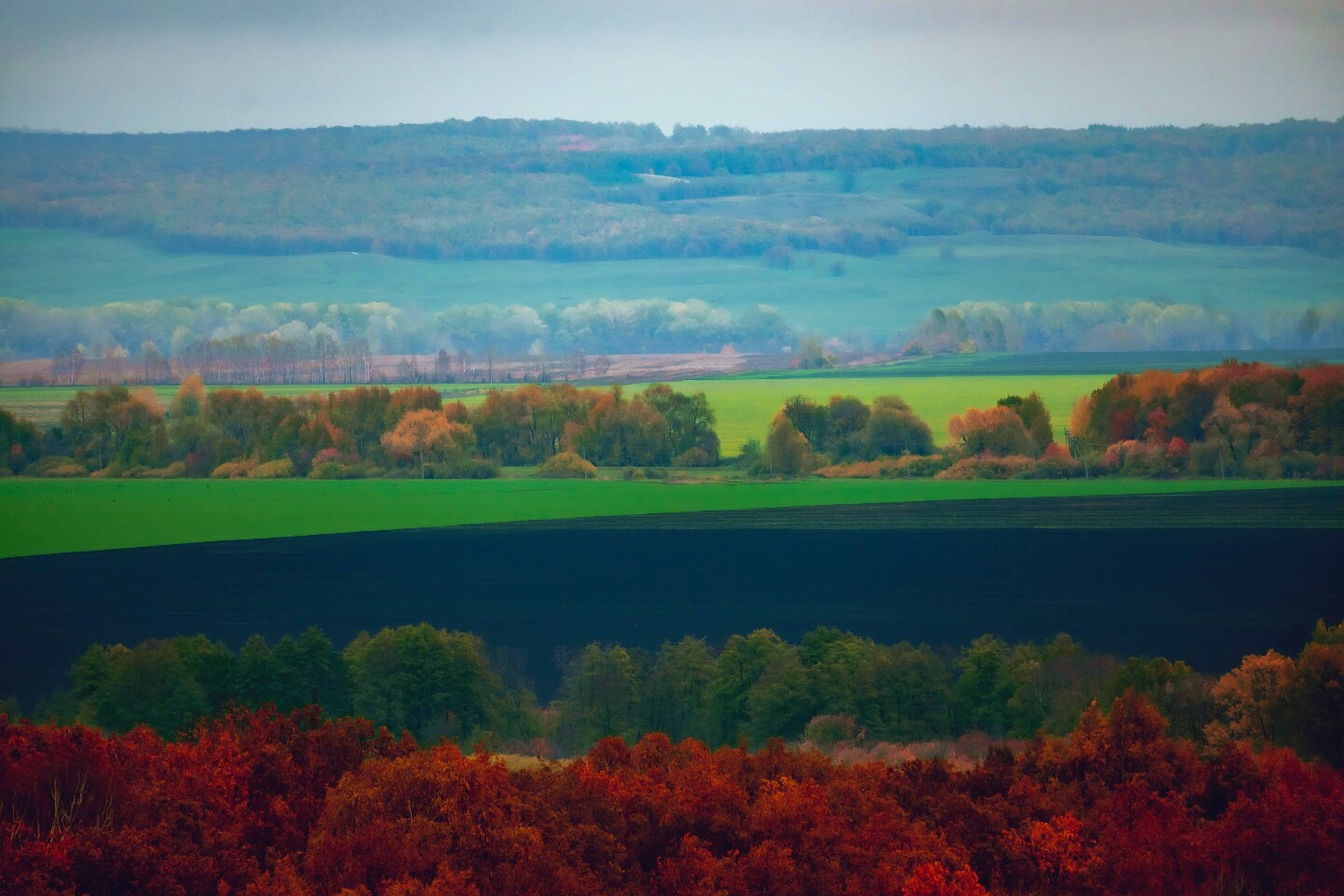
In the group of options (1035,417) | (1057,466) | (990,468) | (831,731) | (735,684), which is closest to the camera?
(831,731)

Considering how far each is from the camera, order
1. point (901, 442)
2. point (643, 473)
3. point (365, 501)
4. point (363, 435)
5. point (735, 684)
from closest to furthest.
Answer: point (735, 684) < point (365, 501) < point (901, 442) < point (643, 473) < point (363, 435)

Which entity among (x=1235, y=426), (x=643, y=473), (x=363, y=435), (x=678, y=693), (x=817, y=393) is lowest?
(x=678, y=693)

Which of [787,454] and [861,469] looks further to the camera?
[787,454]

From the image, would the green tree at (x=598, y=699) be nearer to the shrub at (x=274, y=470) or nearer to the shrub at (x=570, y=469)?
the shrub at (x=570, y=469)

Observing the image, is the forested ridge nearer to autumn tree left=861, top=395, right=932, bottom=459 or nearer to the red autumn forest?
the red autumn forest

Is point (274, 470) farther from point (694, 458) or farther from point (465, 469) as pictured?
point (694, 458)

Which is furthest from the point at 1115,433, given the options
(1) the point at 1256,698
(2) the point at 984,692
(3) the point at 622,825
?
(3) the point at 622,825

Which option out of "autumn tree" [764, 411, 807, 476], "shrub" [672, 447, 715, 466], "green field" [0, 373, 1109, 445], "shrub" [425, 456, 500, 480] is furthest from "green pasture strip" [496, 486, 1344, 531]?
"shrub" [425, 456, 500, 480]

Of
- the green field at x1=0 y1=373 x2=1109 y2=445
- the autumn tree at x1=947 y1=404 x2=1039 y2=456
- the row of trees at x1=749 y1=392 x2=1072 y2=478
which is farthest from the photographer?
the green field at x1=0 y1=373 x2=1109 y2=445
